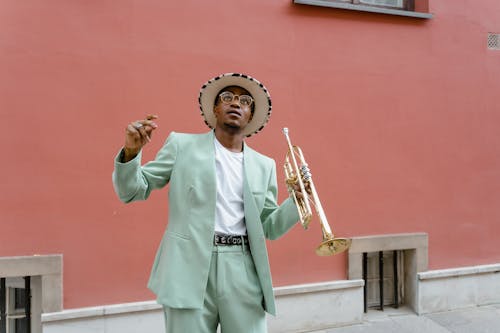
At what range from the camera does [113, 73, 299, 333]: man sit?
79.7 inches

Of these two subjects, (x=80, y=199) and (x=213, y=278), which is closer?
(x=213, y=278)

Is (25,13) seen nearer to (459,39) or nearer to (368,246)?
(368,246)

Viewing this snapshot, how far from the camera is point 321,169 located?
176 inches

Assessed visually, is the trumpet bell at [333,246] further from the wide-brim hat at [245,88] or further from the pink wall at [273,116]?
the pink wall at [273,116]

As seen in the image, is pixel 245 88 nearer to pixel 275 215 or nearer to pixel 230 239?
pixel 275 215

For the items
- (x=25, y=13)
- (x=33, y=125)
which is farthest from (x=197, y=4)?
(x=33, y=125)

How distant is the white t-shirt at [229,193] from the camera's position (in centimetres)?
219

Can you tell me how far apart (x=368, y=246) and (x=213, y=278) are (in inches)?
114

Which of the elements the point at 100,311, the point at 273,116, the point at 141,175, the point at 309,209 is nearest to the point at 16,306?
the point at 100,311

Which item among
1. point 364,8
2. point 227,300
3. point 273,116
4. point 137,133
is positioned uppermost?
point 364,8

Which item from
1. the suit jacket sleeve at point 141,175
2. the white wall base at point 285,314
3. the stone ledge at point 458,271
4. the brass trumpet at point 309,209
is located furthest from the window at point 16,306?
the stone ledge at point 458,271

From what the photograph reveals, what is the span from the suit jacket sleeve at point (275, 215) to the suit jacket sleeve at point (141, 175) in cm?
57

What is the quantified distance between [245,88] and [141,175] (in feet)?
2.41

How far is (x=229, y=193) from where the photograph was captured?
87.6 inches
